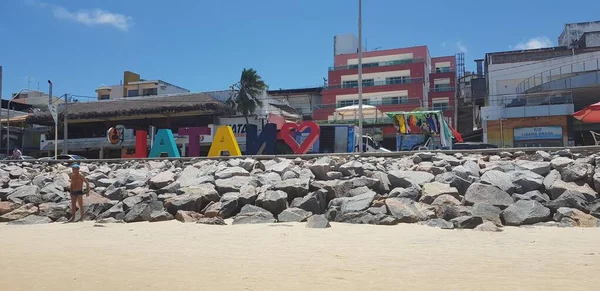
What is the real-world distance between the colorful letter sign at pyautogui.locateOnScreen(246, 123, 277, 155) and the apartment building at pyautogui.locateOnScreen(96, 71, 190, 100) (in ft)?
108

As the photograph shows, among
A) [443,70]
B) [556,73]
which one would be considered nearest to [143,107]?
[443,70]

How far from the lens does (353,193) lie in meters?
12.2

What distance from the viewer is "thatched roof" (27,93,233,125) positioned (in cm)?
3906

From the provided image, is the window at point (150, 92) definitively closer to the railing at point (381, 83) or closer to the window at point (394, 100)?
the railing at point (381, 83)

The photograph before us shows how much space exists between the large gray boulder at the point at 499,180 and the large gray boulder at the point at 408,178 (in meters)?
1.39

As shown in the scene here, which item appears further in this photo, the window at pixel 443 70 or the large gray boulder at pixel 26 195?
the window at pixel 443 70

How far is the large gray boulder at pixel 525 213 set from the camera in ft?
31.7

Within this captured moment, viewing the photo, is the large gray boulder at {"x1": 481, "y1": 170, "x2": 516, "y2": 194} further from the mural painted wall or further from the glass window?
the glass window

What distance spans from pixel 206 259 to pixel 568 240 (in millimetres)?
5735

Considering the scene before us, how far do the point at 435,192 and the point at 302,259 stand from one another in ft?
18.3

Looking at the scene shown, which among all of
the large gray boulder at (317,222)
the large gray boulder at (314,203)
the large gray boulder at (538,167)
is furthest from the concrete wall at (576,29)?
the large gray boulder at (317,222)

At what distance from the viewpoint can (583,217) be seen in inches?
381

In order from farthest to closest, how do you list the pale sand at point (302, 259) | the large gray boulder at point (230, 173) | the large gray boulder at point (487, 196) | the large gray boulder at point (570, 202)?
the large gray boulder at point (230, 173) → the large gray boulder at point (487, 196) → the large gray boulder at point (570, 202) → the pale sand at point (302, 259)

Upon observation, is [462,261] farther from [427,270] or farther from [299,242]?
[299,242]
